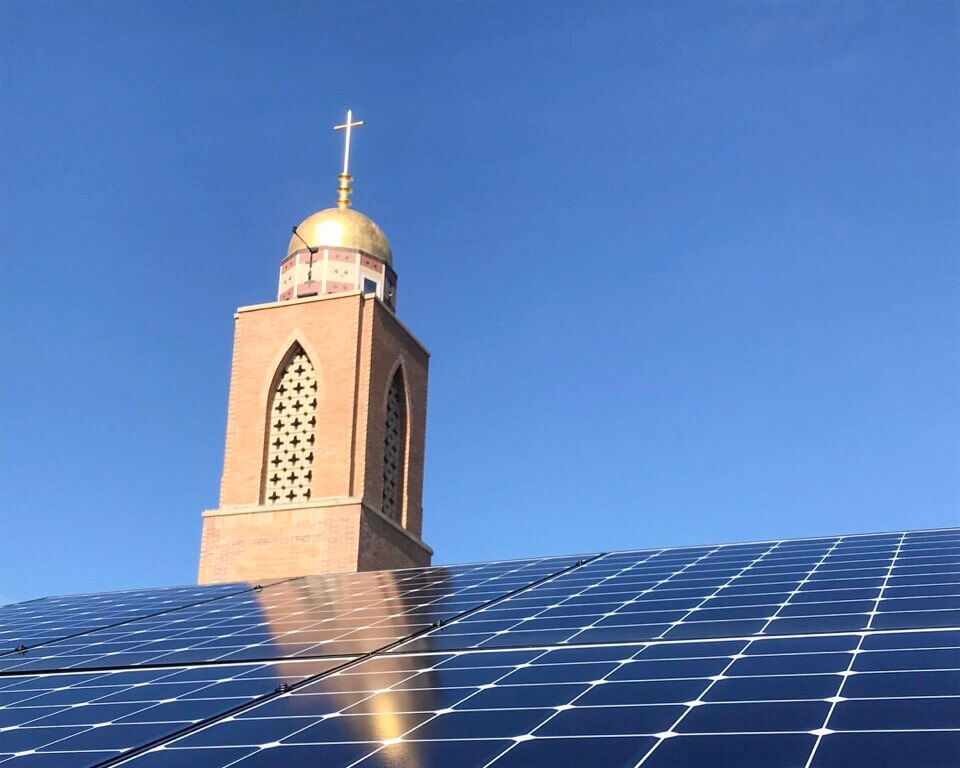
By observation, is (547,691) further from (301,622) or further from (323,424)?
(323,424)

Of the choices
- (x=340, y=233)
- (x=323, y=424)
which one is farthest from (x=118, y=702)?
(x=340, y=233)

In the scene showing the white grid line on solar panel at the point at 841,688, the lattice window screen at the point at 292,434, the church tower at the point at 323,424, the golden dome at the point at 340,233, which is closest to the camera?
the white grid line on solar panel at the point at 841,688

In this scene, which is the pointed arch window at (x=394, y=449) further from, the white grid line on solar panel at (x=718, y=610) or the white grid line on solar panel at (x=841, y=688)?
the white grid line on solar panel at (x=841, y=688)

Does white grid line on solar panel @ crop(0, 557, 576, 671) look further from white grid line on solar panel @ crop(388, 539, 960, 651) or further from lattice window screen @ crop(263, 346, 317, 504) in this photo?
lattice window screen @ crop(263, 346, 317, 504)

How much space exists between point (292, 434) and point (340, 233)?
661 cm

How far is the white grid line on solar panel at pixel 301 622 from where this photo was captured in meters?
11.8

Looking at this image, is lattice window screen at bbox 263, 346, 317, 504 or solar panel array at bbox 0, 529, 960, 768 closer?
solar panel array at bbox 0, 529, 960, 768

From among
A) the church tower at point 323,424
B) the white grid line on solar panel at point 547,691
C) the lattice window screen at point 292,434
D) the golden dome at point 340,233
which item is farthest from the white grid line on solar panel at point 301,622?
the golden dome at point 340,233

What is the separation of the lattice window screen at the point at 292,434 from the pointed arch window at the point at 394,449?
2.09 meters

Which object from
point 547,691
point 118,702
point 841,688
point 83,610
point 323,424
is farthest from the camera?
point 323,424

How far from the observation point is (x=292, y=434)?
3191 centimetres

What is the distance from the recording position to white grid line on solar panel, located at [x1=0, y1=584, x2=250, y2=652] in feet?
51.8

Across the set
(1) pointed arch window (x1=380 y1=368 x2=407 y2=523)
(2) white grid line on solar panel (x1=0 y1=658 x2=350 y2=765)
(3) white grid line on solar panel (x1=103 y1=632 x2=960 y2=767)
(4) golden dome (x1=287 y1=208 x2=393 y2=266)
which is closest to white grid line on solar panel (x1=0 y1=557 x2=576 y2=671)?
(2) white grid line on solar panel (x1=0 y1=658 x2=350 y2=765)

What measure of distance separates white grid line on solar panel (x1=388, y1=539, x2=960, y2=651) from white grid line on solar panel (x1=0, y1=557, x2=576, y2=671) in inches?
32.9
